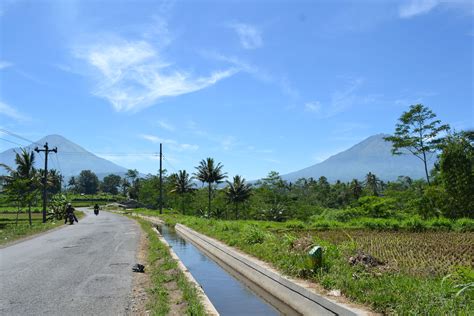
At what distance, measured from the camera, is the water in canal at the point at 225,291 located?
8.70 meters

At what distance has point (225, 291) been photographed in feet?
34.7

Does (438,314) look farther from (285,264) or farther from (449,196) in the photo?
(449,196)

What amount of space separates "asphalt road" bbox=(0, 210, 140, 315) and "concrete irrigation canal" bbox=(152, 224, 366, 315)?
7.85 ft

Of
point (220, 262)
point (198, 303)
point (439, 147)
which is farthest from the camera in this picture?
point (439, 147)

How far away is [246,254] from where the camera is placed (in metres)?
13.6

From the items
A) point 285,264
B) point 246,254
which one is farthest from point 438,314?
point 246,254

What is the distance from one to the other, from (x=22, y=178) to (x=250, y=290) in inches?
1219

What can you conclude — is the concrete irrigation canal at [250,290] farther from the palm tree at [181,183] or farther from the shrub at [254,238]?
the palm tree at [181,183]

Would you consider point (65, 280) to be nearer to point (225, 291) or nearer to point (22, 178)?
point (225, 291)

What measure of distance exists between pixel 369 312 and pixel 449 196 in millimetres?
33427

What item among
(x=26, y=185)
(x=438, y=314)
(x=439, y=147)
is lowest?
(x=438, y=314)

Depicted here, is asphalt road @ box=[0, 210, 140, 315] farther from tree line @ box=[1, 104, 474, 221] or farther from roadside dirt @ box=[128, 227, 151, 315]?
tree line @ box=[1, 104, 474, 221]

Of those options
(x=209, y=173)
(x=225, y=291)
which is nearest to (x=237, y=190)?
(x=209, y=173)

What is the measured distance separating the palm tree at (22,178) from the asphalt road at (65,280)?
19156mm
